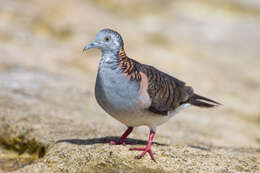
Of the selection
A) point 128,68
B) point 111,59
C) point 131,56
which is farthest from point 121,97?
point 131,56

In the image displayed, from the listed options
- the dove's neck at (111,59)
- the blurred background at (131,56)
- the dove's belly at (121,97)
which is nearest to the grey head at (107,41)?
the dove's neck at (111,59)

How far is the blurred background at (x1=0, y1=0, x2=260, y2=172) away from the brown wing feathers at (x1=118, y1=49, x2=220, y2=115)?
3.00 ft

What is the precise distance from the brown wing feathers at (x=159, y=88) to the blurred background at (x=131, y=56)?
914 millimetres

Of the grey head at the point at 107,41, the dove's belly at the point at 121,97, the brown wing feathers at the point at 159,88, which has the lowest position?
the dove's belly at the point at 121,97

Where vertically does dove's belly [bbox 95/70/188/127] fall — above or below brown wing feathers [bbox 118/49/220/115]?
below

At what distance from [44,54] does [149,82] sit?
7.66 meters

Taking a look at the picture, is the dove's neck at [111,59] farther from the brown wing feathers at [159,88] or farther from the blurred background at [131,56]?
the blurred background at [131,56]

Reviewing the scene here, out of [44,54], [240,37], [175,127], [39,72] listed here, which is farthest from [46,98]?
[240,37]

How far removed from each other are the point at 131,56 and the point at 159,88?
7891 millimetres

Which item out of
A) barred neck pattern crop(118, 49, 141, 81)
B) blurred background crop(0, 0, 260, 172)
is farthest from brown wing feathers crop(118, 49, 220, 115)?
blurred background crop(0, 0, 260, 172)

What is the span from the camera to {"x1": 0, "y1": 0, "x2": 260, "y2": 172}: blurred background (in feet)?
27.5

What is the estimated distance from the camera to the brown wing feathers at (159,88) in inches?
233

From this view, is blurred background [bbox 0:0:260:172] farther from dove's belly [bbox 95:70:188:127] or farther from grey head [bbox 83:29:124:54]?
grey head [bbox 83:29:124:54]

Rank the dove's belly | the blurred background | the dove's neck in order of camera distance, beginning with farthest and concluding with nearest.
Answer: the blurred background → the dove's neck → the dove's belly
